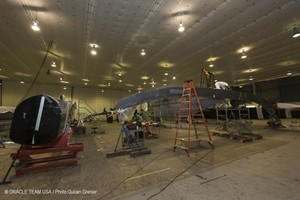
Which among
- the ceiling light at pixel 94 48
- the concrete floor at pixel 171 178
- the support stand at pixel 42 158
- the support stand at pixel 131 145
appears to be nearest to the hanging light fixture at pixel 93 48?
the ceiling light at pixel 94 48

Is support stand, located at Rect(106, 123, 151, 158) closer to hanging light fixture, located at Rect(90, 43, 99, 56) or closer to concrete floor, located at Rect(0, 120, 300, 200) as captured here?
concrete floor, located at Rect(0, 120, 300, 200)

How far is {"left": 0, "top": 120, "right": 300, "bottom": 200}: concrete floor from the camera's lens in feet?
7.11

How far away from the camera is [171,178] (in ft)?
8.71

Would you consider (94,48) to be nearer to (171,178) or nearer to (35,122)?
(35,122)

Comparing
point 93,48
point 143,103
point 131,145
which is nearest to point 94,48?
point 93,48

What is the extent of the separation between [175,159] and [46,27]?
5.72 metres

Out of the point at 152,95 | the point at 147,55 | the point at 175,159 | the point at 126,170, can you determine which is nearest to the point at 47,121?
the point at 126,170

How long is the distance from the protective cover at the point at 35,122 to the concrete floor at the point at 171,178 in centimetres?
75

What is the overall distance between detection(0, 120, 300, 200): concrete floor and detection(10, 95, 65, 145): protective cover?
745 mm

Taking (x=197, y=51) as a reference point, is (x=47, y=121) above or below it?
below

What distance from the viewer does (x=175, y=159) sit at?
146 inches

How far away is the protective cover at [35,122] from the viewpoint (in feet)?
9.91

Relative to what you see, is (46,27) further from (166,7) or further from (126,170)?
(126,170)

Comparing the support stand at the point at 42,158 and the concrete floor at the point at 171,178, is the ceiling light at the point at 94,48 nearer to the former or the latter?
the support stand at the point at 42,158
